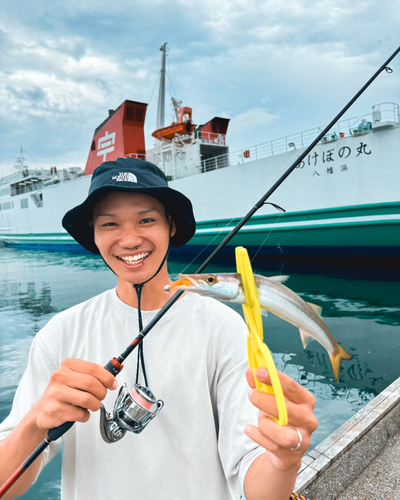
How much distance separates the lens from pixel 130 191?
1.33 m

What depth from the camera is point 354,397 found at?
3699 millimetres

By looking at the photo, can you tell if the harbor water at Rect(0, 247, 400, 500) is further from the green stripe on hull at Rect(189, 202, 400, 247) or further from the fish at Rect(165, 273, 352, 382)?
the fish at Rect(165, 273, 352, 382)

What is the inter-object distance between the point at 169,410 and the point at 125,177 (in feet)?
3.04

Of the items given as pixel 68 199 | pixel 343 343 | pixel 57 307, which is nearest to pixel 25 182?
pixel 68 199

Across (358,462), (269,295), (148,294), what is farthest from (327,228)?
(269,295)

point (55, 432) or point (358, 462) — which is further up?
point (55, 432)

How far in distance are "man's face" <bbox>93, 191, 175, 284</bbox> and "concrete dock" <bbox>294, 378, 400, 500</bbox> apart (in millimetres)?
1735

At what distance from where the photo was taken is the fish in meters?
0.72

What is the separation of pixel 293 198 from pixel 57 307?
26.9 ft

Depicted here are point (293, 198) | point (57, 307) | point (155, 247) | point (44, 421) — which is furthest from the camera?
point (293, 198)

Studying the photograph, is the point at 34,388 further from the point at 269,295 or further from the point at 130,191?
the point at 269,295

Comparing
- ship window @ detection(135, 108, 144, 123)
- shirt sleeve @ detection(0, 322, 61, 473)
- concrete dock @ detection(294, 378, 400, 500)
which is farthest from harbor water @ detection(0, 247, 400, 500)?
ship window @ detection(135, 108, 144, 123)

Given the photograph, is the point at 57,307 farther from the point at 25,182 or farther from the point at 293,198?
the point at 25,182

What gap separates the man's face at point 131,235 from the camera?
Result: 1.37 metres
